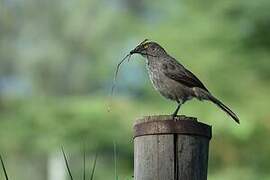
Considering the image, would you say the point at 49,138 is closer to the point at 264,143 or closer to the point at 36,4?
the point at 264,143

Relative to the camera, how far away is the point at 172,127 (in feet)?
12.5

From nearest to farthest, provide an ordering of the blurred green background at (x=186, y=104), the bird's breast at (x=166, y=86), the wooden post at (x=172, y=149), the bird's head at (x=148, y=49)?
the wooden post at (x=172, y=149) < the bird's head at (x=148, y=49) < the bird's breast at (x=166, y=86) < the blurred green background at (x=186, y=104)

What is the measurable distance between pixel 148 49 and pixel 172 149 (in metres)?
1.80

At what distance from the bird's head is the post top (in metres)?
1.23

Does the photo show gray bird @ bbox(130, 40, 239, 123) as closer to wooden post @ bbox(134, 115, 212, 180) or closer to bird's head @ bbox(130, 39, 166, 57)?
bird's head @ bbox(130, 39, 166, 57)

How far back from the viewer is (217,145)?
562 inches

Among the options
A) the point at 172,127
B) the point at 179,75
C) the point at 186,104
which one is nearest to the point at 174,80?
the point at 179,75

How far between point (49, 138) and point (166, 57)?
33.6 feet

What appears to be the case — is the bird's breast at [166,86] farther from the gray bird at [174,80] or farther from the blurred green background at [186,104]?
the blurred green background at [186,104]

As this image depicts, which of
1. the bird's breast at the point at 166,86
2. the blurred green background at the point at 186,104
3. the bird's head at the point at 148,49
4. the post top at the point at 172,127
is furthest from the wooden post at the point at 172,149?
the blurred green background at the point at 186,104

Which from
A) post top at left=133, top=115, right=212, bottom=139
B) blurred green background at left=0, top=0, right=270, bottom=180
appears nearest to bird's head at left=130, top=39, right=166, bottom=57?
post top at left=133, top=115, right=212, bottom=139

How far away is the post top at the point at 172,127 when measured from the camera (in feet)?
12.5

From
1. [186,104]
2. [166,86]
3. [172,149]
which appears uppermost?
[186,104]

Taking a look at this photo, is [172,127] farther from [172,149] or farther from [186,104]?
[186,104]
